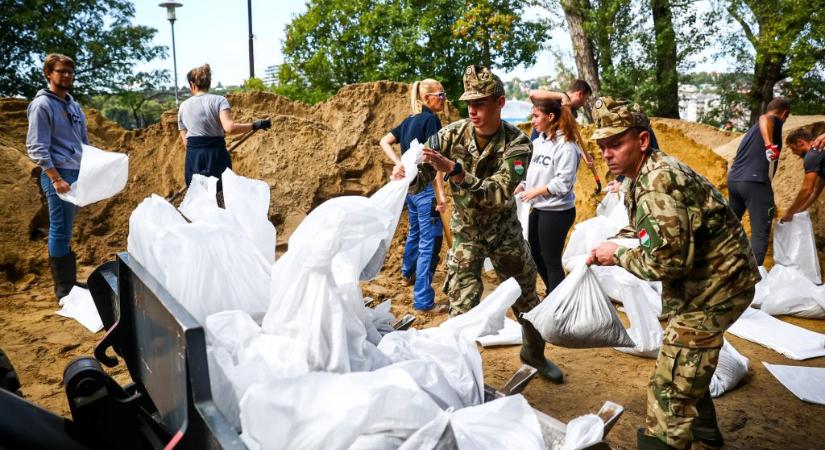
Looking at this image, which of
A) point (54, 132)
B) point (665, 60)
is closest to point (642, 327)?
point (54, 132)

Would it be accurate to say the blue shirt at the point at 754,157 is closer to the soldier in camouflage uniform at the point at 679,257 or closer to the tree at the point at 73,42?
the soldier in camouflage uniform at the point at 679,257

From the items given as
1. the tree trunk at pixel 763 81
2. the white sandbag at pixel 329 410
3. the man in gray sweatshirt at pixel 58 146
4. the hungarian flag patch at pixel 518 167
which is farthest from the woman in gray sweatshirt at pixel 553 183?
the tree trunk at pixel 763 81

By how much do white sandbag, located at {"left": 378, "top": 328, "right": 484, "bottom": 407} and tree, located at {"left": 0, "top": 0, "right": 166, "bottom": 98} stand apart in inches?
572

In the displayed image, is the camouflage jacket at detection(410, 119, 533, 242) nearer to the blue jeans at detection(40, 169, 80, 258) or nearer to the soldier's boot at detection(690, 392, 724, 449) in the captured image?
the soldier's boot at detection(690, 392, 724, 449)

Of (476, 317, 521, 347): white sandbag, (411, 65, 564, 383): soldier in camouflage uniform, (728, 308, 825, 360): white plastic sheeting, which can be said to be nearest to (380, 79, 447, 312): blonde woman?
(476, 317, 521, 347): white sandbag

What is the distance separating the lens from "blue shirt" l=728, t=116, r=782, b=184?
537 centimetres

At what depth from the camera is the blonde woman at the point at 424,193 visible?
4.95m

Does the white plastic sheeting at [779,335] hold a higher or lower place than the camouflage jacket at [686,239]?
lower

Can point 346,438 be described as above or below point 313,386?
below

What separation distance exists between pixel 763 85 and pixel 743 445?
9.42 metres

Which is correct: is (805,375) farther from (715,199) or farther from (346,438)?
(346,438)

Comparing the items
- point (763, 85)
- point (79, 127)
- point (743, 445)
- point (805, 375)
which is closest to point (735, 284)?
point (743, 445)

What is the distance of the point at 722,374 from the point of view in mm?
3721

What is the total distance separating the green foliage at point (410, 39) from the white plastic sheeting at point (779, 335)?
7.40 metres
